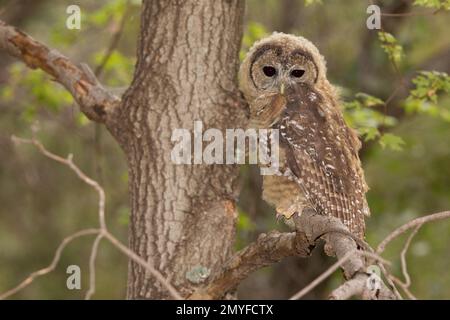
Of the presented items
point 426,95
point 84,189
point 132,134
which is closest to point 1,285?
point 84,189

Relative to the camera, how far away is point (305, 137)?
403 cm

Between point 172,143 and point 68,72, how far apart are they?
784 millimetres

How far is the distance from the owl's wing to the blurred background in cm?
169

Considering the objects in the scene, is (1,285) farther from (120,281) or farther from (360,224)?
(360,224)

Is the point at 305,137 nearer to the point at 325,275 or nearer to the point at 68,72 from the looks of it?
the point at 68,72

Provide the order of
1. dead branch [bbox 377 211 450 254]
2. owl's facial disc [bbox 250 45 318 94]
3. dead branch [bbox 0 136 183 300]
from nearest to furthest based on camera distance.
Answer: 1. dead branch [bbox 0 136 183 300]
2. dead branch [bbox 377 211 450 254]
3. owl's facial disc [bbox 250 45 318 94]

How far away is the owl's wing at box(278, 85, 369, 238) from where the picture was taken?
12.9ft

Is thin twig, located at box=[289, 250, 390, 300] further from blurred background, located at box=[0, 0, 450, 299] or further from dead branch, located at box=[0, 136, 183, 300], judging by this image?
blurred background, located at box=[0, 0, 450, 299]

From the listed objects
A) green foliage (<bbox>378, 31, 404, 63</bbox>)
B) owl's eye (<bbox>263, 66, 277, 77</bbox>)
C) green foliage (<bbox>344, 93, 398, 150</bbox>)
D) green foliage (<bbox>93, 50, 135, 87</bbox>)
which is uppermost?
green foliage (<bbox>93, 50, 135, 87</bbox>)

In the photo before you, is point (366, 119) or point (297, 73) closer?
point (297, 73)

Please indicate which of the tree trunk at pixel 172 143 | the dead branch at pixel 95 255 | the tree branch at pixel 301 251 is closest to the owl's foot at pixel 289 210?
the tree branch at pixel 301 251

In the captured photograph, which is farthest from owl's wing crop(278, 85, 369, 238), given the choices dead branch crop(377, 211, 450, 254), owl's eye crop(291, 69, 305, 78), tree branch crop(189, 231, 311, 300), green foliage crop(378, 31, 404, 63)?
dead branch crop(377, 211, 450, 254)

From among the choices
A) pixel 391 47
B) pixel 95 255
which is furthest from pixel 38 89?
pixel 95 255

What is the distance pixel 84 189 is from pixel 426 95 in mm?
5213
